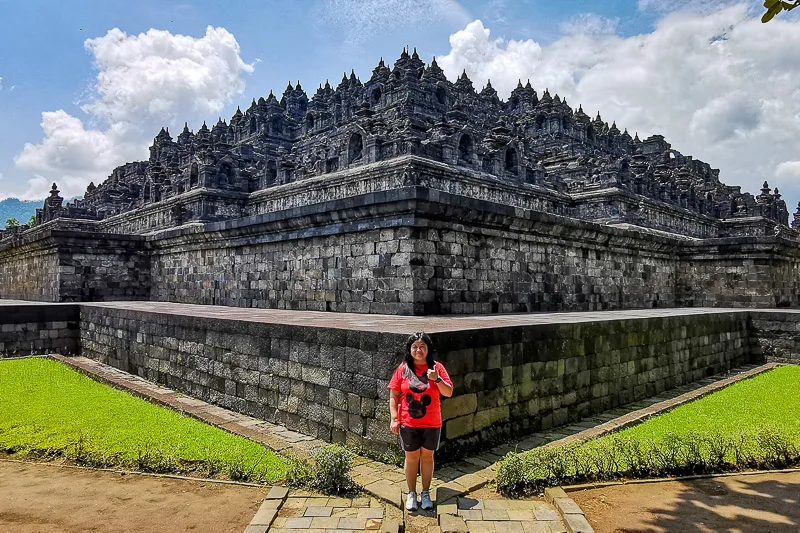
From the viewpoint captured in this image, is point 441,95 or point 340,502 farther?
point 441,95

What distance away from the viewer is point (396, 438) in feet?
16.3

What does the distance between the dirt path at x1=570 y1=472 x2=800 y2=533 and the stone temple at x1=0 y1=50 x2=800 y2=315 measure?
178 inches

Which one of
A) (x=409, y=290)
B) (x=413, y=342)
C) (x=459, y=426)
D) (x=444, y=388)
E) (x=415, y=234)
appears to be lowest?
(x=459, y=426)

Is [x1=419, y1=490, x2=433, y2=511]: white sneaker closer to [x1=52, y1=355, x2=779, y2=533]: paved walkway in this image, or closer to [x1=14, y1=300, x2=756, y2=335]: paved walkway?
[x1=52, y1=355, x2=779, y2=533]: paved walkway

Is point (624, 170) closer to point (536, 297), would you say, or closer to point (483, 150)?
point (483, 150)

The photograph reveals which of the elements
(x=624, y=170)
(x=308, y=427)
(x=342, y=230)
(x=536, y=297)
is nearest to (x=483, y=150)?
(x=624, y=170)

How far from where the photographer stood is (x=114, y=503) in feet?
14.1

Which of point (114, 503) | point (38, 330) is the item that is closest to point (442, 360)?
point (114, 503)

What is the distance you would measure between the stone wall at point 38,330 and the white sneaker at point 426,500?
1101cm

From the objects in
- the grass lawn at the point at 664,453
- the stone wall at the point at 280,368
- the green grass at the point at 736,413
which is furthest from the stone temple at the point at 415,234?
the grass lawn at the point at 664,453

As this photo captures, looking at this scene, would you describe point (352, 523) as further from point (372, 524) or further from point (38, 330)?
point (38, 330)

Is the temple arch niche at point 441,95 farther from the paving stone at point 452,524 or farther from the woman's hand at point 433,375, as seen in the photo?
the paving stone at point 452,524

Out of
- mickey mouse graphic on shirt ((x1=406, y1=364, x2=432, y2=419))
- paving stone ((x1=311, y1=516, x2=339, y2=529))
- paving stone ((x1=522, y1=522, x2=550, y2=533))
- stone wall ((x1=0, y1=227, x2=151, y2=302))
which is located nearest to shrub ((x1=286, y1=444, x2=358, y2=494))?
paving stone ((x1=311, y1=516, x2=339, y2=529))

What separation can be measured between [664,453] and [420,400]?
253 centimetres
